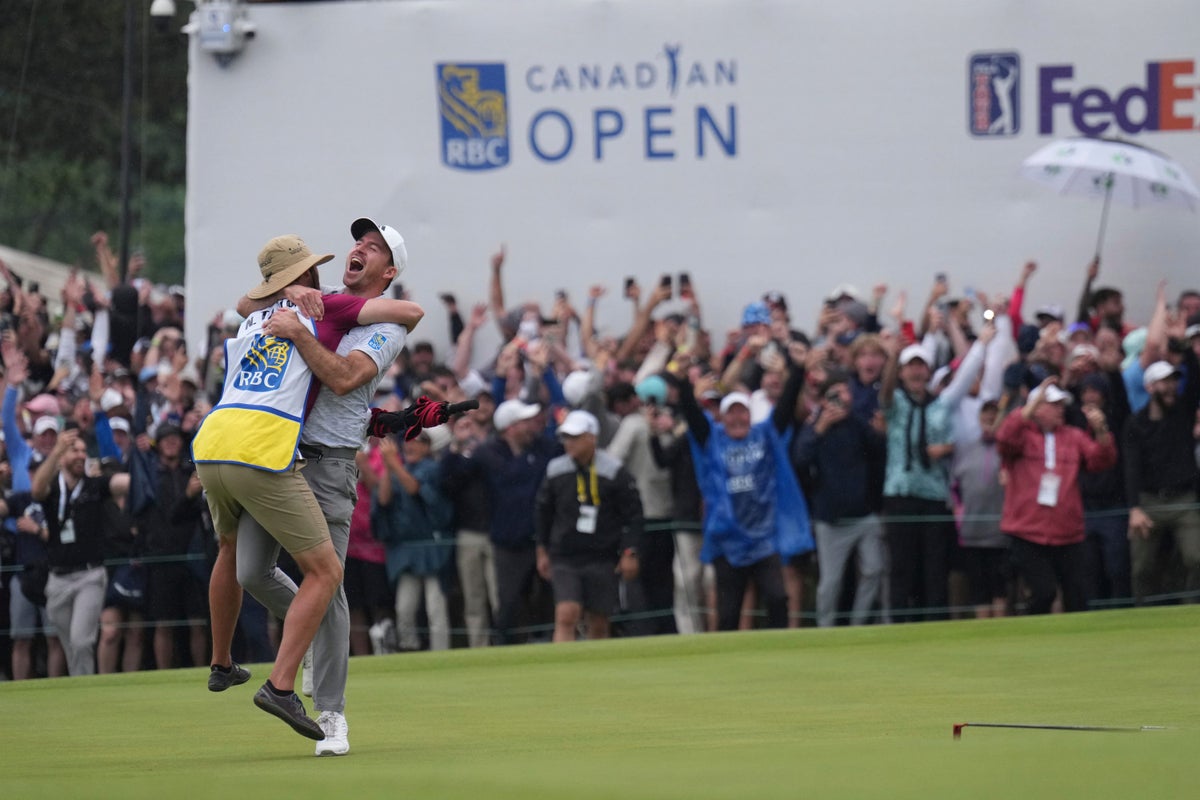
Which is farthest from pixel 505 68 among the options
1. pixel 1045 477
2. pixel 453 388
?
pixel 1045 477

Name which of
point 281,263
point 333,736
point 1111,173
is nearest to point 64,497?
point 281,263

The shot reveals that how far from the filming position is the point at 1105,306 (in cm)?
1633

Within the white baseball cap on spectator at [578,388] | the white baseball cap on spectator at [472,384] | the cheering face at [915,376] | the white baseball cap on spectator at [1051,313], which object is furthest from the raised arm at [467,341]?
the white baseball cap on spectator at [1051,313]

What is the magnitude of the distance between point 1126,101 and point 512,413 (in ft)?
23.8

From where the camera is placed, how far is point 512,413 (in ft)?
47.9

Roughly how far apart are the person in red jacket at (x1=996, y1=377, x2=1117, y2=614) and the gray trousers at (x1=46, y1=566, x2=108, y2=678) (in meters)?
6.65

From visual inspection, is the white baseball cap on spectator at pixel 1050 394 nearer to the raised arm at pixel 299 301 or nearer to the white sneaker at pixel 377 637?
the white sneaker at pixel 377 637

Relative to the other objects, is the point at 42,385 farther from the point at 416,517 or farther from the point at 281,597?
the point at 281,597

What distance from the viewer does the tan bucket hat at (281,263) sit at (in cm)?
757

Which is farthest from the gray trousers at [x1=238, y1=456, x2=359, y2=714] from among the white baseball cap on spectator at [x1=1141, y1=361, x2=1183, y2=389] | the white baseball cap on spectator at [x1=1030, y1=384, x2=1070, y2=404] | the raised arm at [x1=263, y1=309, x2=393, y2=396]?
the white baseball cap on spectator at [x1=1141, y1=361, x2=1183, y2=389]

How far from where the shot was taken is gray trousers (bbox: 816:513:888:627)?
1394 centimetres

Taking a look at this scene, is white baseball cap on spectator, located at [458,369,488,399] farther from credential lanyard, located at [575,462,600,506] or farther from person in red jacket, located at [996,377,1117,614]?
person in red jacket, located at [996,377,1117,614]

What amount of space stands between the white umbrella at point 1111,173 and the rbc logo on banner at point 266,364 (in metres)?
10.3

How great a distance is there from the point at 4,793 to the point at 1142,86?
588 inches
